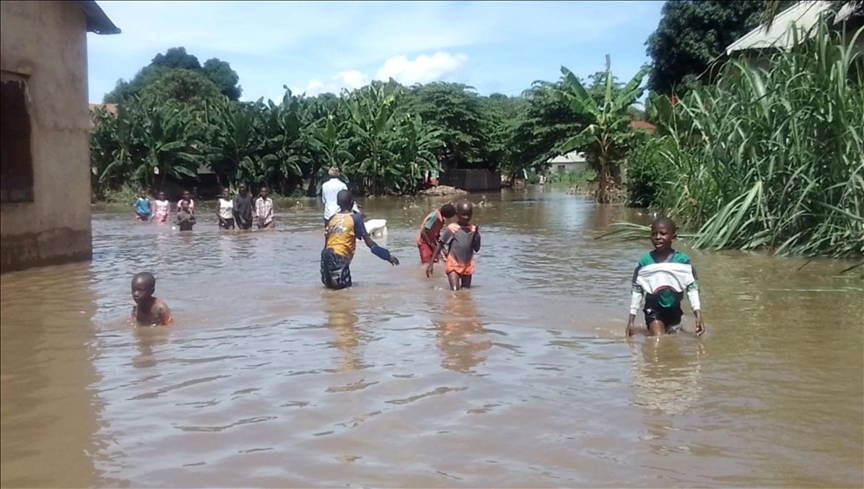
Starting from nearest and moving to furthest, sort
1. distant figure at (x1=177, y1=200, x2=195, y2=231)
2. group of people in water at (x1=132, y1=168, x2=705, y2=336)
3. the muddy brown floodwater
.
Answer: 1. the muddy brown floodwater
2. group of people in water at (x1=132, y1=168, x2=705, y2=336)
3. distant figure at (x1=177, y1=200, x2=195, y2=231)

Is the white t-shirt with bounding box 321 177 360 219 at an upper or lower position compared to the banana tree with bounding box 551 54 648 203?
lower

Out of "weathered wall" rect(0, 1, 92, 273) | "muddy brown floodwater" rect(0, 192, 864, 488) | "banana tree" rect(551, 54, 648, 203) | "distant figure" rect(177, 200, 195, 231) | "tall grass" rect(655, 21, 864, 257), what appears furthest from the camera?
"banana tree" rect(551, 54, 648, 203)

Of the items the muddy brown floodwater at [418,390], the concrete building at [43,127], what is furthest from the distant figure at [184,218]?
the concrete building at [43,127]

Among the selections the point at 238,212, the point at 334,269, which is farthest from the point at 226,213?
the point at 334,269

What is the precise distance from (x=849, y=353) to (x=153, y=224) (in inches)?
757

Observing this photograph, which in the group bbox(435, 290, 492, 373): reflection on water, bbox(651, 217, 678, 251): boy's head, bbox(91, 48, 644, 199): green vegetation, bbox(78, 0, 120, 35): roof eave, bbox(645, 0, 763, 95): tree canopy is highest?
bbox(645, 0, 763, 95): tree canopy

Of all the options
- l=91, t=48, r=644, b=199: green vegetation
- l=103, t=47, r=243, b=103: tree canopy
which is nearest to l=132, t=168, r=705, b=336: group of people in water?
l=91, t=48, r=644, b=199: green vegetation

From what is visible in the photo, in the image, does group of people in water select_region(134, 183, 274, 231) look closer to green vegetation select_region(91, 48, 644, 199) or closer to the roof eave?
green vegetation select_region(91, 48, 644, 199)

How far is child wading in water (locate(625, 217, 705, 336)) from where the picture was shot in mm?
6648

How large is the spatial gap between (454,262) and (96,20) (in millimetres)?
8017

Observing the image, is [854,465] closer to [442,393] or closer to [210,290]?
[442,393]

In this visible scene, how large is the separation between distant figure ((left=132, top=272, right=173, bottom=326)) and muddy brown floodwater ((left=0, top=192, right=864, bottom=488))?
85 millimetres

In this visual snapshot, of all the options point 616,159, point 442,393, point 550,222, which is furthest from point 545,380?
point 616,159

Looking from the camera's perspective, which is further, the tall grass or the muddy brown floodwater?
the tall grass
